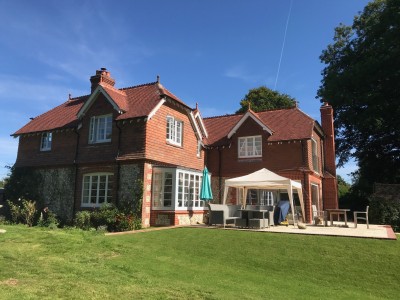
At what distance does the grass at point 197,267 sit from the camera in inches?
283

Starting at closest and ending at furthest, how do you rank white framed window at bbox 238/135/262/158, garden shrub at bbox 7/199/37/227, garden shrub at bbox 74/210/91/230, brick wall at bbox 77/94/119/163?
garden shrub at bbox 74/210/91/230 → brick wall at bbox 77/94/119/163 → garden shrub at bbox 7/199/37/227 → white framed window at bbox 238/135/262/158

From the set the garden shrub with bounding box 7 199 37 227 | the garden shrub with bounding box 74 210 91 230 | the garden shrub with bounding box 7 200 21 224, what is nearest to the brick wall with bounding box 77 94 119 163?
the garden shrub with bounding box 74 210 91 230

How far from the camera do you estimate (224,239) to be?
1283 centimetres

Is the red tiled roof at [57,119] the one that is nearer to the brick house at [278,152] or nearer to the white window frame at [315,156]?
the brick house at [278,152]

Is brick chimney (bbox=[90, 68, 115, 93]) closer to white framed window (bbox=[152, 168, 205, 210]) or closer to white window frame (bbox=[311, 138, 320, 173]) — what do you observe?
white framed window (bbox=[152, 168, 205, 210])

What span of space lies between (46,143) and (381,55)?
92.8 feet

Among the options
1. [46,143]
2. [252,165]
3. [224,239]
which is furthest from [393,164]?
[46,143]

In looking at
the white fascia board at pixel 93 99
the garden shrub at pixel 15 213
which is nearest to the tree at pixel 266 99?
the white fascia board at pixel 93 99

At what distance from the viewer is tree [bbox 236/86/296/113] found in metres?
44.2

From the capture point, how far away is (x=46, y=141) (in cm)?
2262

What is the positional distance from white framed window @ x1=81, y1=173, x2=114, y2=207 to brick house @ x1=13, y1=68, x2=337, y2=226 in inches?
2.3

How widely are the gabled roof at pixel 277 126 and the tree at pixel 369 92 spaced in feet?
31.2

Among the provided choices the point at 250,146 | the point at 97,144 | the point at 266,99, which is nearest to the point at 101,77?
the point at 97,144

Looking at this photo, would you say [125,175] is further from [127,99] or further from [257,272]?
[257,272]
